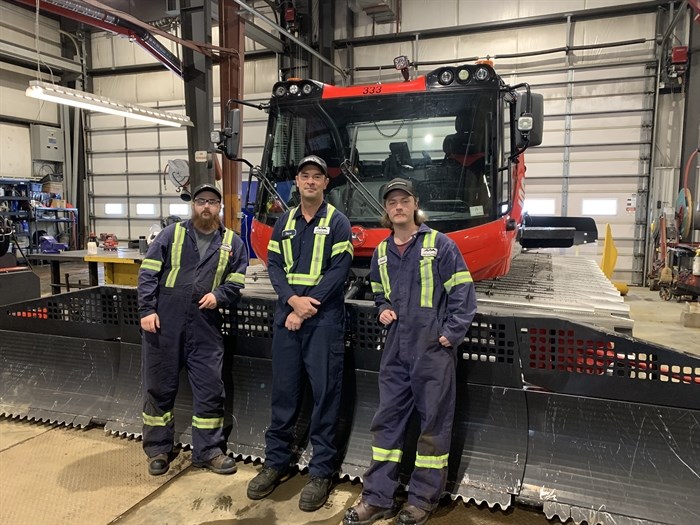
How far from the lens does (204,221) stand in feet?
10.2

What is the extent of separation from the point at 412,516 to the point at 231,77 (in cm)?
712

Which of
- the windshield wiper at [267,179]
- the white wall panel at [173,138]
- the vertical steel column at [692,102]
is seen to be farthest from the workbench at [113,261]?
the vertical steel column at [692,102]

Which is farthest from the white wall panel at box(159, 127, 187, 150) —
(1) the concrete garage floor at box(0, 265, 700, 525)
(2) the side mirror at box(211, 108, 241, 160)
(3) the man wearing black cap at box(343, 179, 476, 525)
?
(3) the man wearing black cap at box(343, 179, 476, 525)

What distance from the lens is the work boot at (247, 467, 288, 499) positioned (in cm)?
281

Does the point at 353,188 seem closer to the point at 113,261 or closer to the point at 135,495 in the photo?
the point at 135,495

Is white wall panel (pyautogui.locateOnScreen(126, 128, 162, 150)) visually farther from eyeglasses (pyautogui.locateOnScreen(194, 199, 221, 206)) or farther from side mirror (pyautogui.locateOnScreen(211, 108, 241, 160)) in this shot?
eyeglasses (pyautogui.locateOnScreen(194, 199, 221, 206))

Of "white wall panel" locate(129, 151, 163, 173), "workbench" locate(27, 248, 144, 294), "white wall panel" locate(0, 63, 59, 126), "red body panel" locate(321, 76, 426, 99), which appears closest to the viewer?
"red body panel" locate(321, 76, 426, 99)

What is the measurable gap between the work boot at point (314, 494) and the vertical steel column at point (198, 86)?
5832 millimetres

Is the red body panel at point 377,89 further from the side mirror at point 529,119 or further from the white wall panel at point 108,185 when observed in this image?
the white wall panel at point 108,185

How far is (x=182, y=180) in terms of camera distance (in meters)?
8.29

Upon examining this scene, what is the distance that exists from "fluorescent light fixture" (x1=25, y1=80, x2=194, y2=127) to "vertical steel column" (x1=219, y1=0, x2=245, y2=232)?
2.96ft

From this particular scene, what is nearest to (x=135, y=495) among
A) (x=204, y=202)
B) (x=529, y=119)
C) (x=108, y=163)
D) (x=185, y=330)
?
(x=185, y=330)

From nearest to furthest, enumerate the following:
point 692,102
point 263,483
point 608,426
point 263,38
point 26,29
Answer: point 608,426 < point 263,483 < point 692,102 < point 263,38 < point 26,29

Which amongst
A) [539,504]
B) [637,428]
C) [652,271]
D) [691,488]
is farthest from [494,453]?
[652,271]
